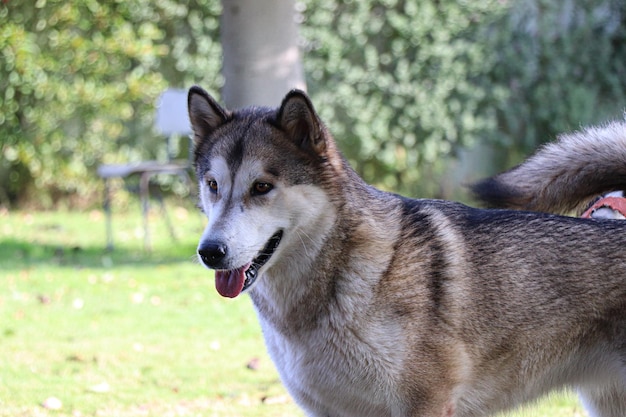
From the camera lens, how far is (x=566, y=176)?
3510 mm

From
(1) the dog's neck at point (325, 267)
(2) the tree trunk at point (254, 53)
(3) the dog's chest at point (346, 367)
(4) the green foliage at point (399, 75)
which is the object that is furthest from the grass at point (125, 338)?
(4) the green foliage at point (399, 75)

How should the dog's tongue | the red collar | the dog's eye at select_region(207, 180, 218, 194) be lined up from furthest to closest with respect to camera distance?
the red collar, the dog's eye at select_region(207, 180, 218, 194), the dog's tongue

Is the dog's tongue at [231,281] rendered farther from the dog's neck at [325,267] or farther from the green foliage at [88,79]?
the green foliage at [88,79]

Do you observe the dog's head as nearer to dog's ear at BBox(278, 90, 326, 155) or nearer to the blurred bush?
dog's ear at BBox(278, 90, 326, 155)

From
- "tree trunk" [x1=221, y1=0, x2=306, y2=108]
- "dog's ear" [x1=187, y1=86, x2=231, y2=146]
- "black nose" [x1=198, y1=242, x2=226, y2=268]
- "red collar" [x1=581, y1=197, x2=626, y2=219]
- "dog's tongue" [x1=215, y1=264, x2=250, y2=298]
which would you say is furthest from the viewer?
"tree trunk" [x1=221, y1=0, x2=306, y2=108]

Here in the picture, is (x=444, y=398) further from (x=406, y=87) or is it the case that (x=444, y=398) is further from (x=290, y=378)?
(x=406, y=87)

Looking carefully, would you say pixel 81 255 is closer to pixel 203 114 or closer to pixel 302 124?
pixel 203 114

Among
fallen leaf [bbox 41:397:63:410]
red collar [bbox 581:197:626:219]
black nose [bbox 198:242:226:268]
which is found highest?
black nose [bbox 198:242:226:268]

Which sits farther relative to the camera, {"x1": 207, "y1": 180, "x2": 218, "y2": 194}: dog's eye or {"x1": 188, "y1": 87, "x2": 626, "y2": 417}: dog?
{"x1": 207, "y1": 180, "x2": 218, "y2": 194}: dog's eye

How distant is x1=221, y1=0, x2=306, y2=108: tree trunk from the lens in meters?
7.39

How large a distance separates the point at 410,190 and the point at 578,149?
27.5 ft

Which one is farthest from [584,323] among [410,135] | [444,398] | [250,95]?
[410,135]

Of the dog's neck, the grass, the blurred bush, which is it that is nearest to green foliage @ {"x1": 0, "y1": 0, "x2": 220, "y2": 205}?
the blurred bush

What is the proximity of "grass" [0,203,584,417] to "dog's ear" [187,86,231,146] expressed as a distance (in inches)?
60.2
